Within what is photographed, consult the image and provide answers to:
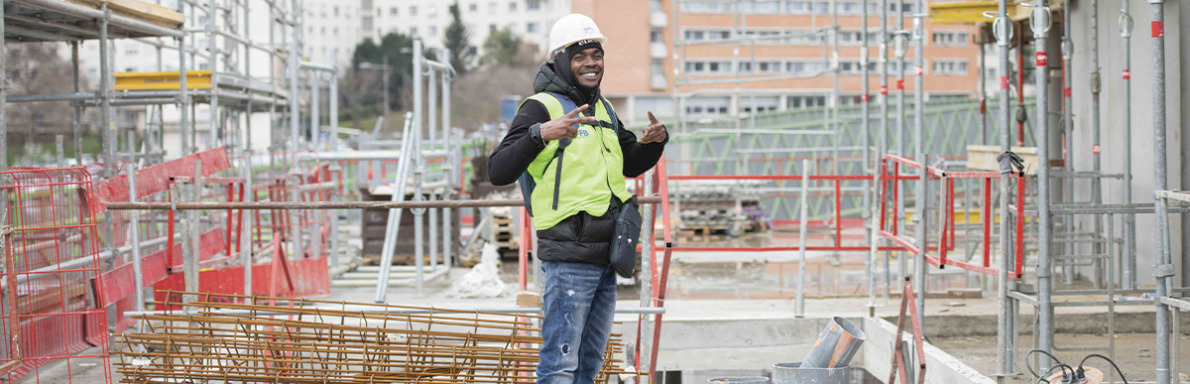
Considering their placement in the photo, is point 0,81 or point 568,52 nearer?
point 568,52

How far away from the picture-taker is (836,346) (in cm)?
652

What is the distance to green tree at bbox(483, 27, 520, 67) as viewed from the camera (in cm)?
9369

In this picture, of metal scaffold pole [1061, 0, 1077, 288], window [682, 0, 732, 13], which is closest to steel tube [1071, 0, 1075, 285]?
metal scaffold pole [1061, 0, 1077, 288]

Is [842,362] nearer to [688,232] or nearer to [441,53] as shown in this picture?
[441,53]

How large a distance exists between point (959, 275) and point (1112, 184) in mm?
1967

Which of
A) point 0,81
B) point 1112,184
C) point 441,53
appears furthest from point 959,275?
point 0,81

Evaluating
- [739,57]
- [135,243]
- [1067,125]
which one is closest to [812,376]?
[1067,125]

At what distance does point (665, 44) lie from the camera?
195 feet

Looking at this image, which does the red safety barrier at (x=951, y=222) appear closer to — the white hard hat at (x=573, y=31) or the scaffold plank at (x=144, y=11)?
the white hard hat at (x=573, y=31)

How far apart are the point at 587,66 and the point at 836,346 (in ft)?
9.05

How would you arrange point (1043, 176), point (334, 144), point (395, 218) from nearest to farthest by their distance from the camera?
point (1043, 176)
point (395, 218)
point (334, 144)

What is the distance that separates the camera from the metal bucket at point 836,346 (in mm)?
6469

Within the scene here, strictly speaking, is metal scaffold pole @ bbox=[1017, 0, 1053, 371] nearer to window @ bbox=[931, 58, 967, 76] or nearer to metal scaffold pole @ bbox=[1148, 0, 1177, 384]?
metal scaffold pole @ bbox=[1148, 0, 1177, 384]

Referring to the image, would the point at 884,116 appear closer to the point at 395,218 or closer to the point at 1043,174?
the point at 1043,174
